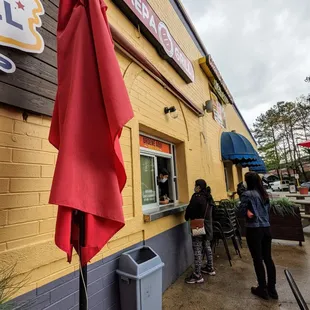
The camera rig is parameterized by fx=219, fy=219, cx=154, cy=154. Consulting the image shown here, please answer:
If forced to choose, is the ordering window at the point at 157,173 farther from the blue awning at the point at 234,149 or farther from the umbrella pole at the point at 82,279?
the blue awning at the point at 234,149

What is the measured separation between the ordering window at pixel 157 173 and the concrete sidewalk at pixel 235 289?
4.79 feet

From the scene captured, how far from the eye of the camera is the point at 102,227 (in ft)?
4.27

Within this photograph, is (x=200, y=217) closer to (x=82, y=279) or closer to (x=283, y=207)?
(x=82, y=279)

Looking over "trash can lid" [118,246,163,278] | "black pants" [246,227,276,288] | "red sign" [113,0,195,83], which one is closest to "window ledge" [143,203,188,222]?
"trash can lid" [118,246,163,278]

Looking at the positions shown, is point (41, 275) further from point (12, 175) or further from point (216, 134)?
A: point (216, 134)

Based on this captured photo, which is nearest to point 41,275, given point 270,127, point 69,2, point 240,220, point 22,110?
point 22,110

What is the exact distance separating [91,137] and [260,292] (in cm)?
344

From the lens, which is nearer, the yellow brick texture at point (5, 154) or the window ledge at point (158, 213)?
the yellow brick texture at point (5, 154)

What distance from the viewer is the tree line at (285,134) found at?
92.0 feet

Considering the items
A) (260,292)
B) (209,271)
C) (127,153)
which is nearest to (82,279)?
(127,153)

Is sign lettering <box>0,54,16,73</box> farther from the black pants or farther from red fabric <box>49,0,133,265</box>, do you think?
the black pants

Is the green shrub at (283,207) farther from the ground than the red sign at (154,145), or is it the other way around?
the red sign at (154,145)

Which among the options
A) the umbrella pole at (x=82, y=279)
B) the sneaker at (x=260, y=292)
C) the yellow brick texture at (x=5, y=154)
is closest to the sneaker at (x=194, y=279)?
the sneaker at (x=260, y=292)

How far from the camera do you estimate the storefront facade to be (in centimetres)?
171
